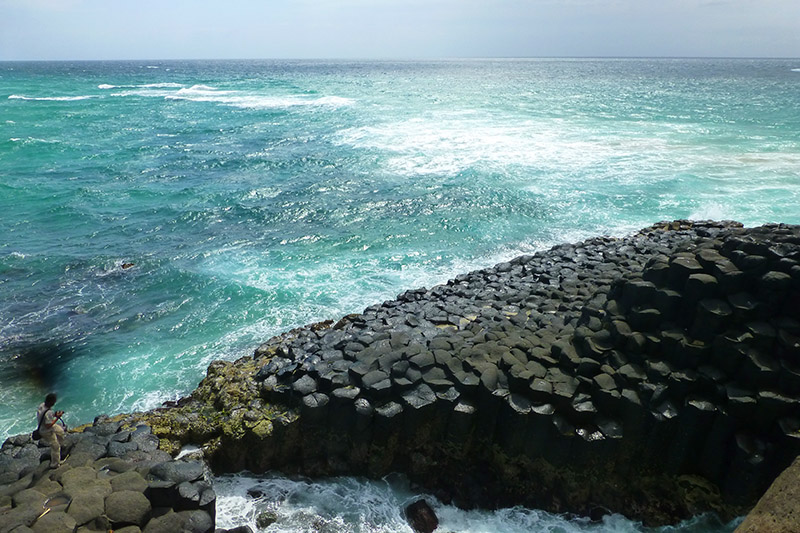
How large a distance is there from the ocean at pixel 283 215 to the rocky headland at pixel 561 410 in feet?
2.02

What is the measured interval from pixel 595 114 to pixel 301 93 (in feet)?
156

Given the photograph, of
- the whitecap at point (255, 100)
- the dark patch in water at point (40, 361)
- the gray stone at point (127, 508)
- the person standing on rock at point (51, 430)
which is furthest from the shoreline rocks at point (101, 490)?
the whitecap at point (255, 100)

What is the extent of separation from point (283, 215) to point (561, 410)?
18560 millimetres

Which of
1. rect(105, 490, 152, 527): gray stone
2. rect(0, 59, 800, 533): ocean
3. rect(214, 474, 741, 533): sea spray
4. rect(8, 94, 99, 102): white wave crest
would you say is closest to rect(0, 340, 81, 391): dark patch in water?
rect(0, 59, 800, 533): ocean

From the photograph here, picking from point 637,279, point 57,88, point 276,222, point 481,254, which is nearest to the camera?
point 637,279

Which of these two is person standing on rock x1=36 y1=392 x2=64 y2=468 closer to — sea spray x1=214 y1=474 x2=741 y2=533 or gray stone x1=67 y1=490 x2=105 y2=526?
gray stone x1=67 y1=490 x2=105 y2=526

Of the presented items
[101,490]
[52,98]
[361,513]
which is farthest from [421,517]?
[52,98]

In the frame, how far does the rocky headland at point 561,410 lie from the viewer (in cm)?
874

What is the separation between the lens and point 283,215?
25219 mm

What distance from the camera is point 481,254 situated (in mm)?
20688

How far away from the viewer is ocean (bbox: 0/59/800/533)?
14.3m

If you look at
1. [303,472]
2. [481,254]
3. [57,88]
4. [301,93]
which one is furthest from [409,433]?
[57,88]

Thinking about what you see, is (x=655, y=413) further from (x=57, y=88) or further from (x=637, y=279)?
(x=57, y=88)

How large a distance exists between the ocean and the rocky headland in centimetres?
62
